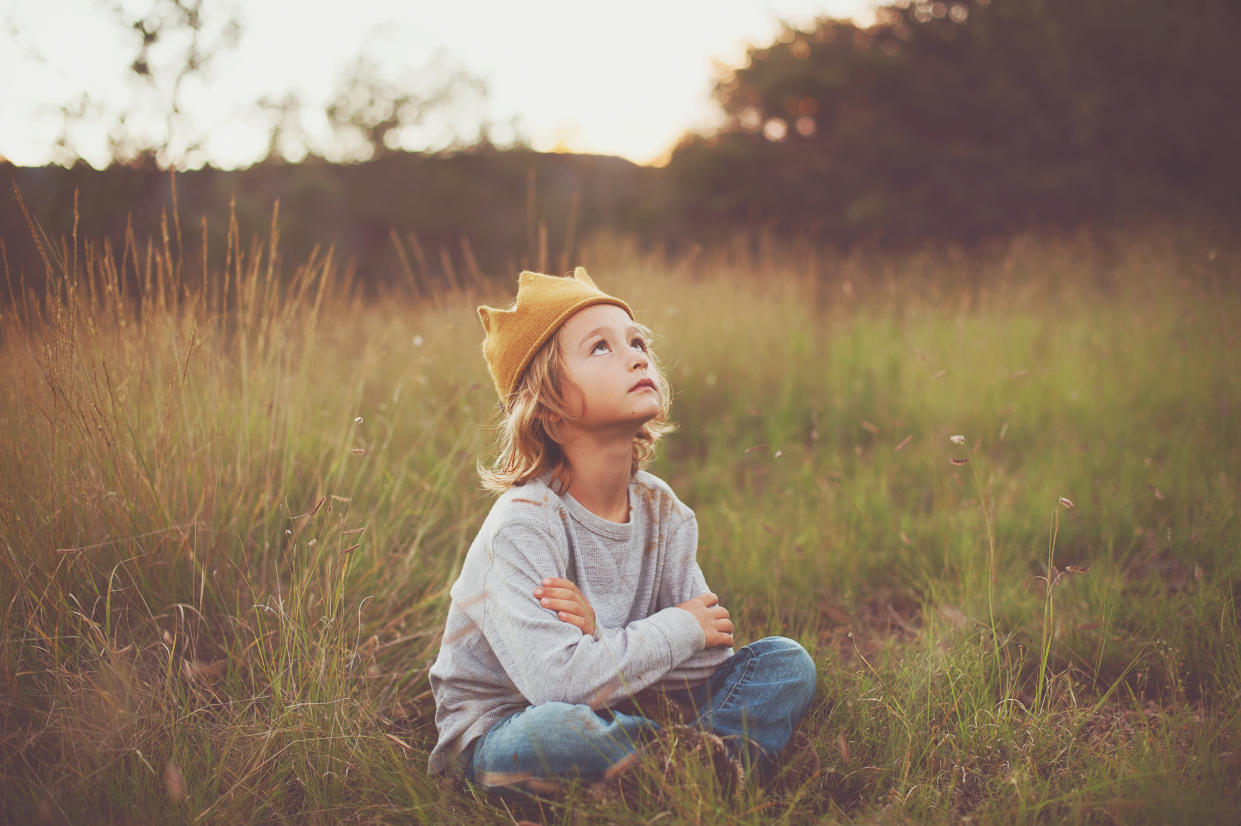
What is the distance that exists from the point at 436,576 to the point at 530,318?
47.3 inches

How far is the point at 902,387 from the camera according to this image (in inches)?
187

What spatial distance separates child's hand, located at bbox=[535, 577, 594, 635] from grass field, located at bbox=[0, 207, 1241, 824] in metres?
0.34

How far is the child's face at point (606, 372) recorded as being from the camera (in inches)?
74.8

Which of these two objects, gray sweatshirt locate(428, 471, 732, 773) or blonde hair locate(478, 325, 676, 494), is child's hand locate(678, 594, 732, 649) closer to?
gray sweatshirt locate(428, 471, 732, 773)

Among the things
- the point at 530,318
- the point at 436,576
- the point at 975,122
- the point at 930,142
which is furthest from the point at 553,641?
the point at 975,122

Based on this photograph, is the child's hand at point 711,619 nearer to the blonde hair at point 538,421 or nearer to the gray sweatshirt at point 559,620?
the gray sweatshirt at point 559,620

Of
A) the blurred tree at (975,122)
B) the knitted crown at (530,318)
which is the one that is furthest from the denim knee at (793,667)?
the blurred tree at (975,122)

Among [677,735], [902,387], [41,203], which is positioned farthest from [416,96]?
[677,735]

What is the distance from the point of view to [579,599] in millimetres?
1803

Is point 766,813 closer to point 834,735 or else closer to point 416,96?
point 834,735

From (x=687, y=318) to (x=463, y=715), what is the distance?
155 inches

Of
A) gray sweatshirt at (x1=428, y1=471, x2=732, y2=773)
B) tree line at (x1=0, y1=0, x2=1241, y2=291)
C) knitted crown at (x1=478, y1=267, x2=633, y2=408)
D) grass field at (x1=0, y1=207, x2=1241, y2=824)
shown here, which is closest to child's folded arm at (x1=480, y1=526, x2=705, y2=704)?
gray sweatshirt at (x1=428, y1=471, x2=732, y2=773)

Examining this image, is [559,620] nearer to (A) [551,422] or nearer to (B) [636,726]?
(B) [636,726]

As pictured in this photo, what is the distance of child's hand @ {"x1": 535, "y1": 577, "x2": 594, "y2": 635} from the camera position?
1.76 m
